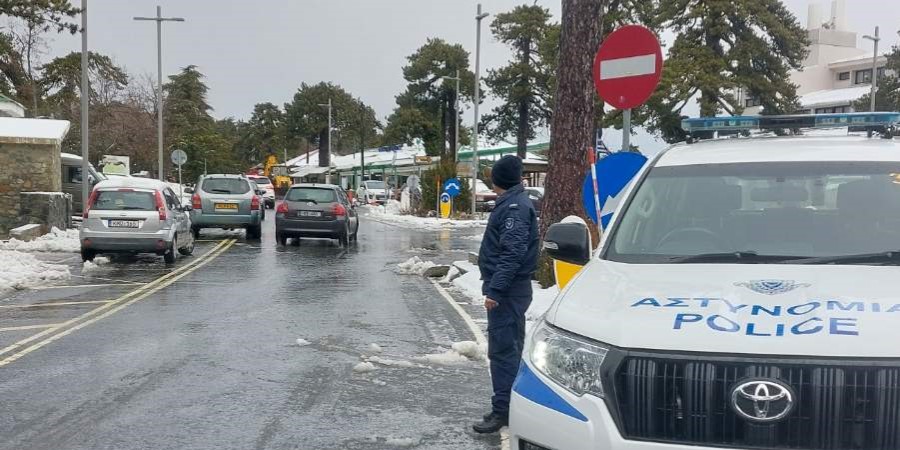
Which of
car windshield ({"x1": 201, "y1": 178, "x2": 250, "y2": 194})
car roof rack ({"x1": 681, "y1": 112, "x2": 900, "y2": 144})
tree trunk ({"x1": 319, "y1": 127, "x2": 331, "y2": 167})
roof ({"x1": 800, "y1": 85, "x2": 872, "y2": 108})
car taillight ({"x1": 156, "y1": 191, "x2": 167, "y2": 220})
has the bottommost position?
car taillight ({"x1": 156, "y1": 191, "x2": 167, "y2": 220})

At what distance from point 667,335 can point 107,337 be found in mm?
7118

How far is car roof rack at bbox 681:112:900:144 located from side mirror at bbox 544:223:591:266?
1.55 meters

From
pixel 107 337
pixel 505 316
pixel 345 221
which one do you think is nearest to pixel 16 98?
pixel 345 221

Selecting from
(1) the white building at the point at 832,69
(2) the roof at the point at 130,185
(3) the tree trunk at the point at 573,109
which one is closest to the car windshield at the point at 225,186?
(2) the roof at the point at 130,185

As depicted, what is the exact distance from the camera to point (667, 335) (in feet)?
10.2

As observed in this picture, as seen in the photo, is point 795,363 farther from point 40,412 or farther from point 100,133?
point 100,133

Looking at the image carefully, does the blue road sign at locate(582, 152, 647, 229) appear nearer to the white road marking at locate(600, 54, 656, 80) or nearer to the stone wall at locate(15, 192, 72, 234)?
the white road marking at locate(600, 54, 656, 80)

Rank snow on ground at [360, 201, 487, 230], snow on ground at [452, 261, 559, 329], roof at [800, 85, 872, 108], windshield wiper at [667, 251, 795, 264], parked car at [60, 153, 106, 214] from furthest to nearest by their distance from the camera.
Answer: roof at [800, 85, 872, 108], snow on ground at [360, 201, 487, 230], parked car at [60, 153, 106, 214], snow on ground at [452, 261, 559, 329], windshield wiper at [667, 251, 795, 264]

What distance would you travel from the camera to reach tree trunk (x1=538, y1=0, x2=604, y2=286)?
11.7 meters

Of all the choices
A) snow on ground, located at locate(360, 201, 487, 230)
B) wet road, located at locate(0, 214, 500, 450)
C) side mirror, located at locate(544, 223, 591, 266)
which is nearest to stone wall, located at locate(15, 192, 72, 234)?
wet road, located at locate(0, 214, 500, 450)

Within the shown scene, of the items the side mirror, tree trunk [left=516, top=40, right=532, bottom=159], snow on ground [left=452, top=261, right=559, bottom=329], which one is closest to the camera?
the side mirror

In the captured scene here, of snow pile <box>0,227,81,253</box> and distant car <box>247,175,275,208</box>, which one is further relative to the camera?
distant car <box>247,175,275,208</box>

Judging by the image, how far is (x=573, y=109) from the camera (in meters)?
11.8

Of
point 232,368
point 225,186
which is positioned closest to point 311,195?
point 225,186
